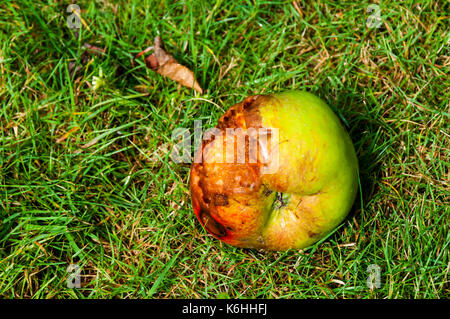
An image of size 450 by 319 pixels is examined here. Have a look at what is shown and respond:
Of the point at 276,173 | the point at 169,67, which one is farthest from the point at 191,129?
the point at 276,173

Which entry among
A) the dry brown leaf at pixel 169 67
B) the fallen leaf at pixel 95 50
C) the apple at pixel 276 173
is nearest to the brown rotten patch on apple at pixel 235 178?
the apple at pixel 276 173

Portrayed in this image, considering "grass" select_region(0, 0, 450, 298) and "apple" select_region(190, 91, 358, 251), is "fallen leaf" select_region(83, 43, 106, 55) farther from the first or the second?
"apple" select_region(190, 91, 358, 251)

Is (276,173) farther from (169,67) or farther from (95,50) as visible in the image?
(95,50)

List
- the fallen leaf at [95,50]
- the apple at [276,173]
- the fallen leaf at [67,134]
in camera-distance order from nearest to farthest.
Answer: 1. the apple at [276,173]
2. the fallen leaf at [67,134]
3. the fallen leaf at [95,50]

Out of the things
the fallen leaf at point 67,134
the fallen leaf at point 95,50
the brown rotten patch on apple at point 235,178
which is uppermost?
the fallen leaf at point 95,50

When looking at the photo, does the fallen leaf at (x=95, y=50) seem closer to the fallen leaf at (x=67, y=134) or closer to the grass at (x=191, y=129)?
the grass at (x=191, y=129)

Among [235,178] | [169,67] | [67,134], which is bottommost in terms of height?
[67,134]

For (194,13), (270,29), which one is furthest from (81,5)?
(270,29)
